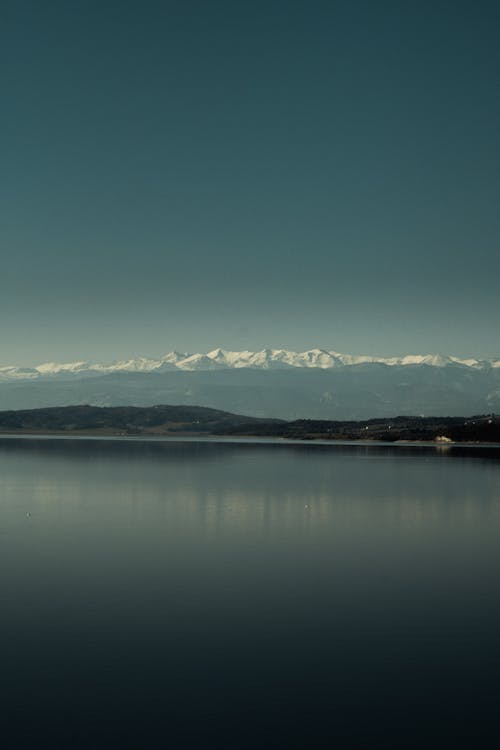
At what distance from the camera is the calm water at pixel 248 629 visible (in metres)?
24.8

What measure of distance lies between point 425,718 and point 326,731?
358cm

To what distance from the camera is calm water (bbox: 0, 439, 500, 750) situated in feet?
81.3

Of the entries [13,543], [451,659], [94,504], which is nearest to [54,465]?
[94,504]

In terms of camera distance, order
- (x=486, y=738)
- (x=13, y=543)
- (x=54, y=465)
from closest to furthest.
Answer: (x=486, y=738), (x=13, y=543), (x=54, y=465)

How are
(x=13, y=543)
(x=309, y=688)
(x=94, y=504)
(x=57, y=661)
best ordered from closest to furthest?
(x=309, y=688) → (x=57, y=661) → (x=13, y=543) → (x=94, y=504)

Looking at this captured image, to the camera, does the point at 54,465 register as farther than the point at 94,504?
Yes

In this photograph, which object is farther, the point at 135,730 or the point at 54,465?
the point at 54,465

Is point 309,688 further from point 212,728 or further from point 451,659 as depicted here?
point 451,659

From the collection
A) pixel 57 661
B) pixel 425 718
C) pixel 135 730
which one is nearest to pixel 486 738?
pixel 425 718

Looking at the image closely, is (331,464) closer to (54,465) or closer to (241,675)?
(54,465)

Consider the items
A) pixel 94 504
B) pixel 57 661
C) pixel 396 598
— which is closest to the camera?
pixel 57 661

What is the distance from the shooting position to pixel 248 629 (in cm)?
3494

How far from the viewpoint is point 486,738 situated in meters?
24.0

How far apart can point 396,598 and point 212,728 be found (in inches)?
760
